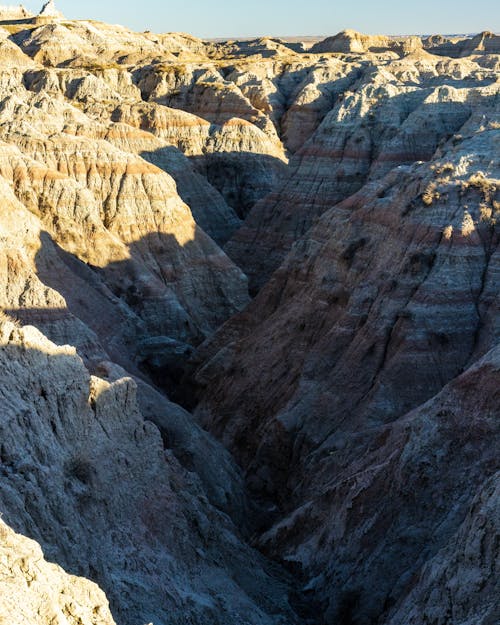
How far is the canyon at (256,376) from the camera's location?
19.7 m

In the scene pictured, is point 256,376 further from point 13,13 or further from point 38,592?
point 13,13

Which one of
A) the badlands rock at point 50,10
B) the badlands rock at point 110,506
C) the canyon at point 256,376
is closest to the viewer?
the badlands rock at point 110,506

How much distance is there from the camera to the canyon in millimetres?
19703

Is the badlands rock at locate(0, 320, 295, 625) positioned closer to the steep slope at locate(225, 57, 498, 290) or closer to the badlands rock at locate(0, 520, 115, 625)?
the badlands rock at locate(0, 520, 115, 625)

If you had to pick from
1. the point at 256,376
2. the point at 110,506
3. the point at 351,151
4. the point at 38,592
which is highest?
the point at 351,151

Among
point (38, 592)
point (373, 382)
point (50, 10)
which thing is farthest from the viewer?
point (50, 10)

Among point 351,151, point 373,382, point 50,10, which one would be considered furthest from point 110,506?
point 50,10

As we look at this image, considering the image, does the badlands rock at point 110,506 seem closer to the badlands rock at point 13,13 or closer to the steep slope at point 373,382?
the steep slope at point 373,382

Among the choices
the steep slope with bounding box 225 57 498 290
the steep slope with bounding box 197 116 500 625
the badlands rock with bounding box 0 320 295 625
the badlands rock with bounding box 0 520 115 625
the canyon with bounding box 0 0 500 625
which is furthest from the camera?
the steep slope with bounding box 225 57 498 290

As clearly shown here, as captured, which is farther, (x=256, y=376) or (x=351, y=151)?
(x=351, y=151)

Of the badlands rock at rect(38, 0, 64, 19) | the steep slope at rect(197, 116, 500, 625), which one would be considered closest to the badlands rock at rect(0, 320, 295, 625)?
the steep slope at rect(197, 116, 500, 625)

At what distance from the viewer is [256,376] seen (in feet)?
125

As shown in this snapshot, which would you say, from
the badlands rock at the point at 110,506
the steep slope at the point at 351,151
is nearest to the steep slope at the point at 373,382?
the badlands rock at the point at 110,506

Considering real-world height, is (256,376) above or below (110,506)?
above
